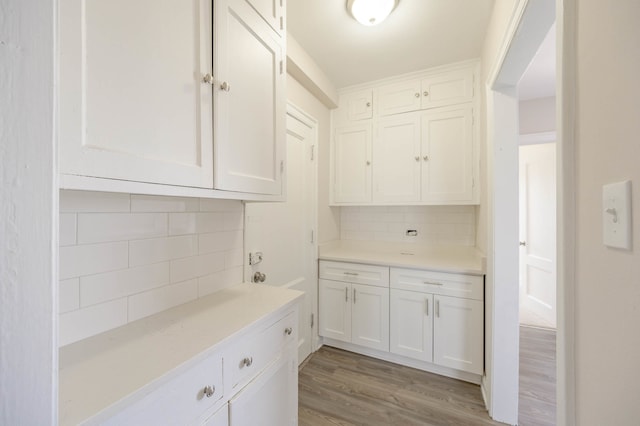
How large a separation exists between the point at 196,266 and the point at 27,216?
94 centimetres

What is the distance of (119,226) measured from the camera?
94cm

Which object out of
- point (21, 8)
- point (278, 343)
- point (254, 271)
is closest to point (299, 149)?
point (254, 271)

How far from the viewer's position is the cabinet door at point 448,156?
2.12 meters

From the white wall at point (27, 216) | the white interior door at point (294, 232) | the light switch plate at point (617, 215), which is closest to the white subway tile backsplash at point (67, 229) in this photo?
the white wall at point (27, 216)

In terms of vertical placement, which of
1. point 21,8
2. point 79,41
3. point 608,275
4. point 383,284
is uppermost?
point 79,41

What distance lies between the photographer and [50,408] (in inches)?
14.7

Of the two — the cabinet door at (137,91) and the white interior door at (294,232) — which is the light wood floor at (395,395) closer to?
the white interior door at (294,232)

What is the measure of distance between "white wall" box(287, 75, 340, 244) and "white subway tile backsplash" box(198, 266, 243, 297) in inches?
43.5

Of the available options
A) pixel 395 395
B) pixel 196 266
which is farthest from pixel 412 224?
pixel 196 266

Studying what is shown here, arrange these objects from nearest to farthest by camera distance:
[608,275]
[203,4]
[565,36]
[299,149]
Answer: [608,275]
[565,36]
[203,4]
[299,149]

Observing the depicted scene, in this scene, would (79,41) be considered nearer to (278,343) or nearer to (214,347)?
(214,347)

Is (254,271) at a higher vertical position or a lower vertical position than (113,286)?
lower

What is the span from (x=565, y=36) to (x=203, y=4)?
1.09 meters

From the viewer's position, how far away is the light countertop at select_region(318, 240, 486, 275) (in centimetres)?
194
